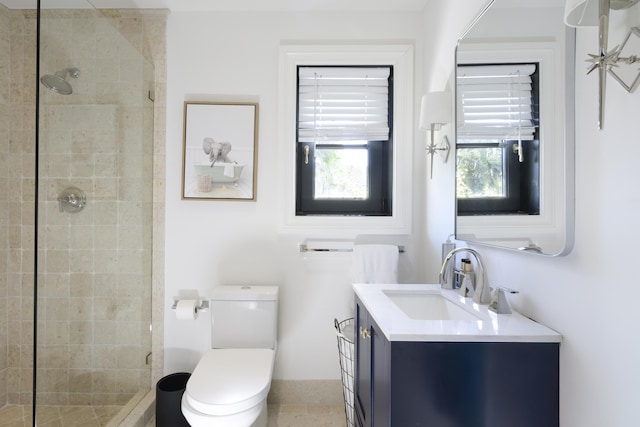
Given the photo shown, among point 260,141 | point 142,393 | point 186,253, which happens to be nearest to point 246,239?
point 186,253

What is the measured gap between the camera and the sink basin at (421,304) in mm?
1338

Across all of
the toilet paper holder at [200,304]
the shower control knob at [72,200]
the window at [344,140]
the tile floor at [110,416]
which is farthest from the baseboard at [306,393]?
the shower control knob at [72,200]

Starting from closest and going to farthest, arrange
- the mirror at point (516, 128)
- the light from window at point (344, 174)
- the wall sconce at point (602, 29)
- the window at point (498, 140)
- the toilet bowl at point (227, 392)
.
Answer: the wall sconce at point (602, 29)
the mirror at point (516, 128)
the window at point (498, 140)
the toilet bowl at point (227, 392)
the light from window at point (344, 174)

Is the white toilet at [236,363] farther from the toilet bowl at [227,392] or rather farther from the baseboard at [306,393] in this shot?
the baseboard at [306,393]

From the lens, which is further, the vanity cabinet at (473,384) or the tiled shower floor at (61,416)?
the tiled shower floor at (61,416)

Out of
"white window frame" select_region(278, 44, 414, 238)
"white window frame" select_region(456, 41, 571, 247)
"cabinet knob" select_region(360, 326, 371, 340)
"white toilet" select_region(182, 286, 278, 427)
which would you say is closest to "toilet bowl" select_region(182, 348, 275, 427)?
"white toilet" select_region(182, 286, 278, 427)

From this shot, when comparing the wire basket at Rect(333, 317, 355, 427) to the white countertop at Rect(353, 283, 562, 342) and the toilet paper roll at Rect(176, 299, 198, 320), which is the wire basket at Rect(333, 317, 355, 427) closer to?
the white countertop at Rect(353, 283, 562, 342)

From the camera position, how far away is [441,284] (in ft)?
4.61

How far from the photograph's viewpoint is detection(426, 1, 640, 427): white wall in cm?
71

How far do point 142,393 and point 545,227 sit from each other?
2154mm

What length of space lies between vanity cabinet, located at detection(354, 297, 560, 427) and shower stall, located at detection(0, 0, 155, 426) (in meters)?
1.38

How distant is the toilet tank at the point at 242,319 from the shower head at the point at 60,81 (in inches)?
45.3

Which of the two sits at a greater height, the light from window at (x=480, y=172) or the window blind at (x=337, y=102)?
the window blind at (x=337, y=102)

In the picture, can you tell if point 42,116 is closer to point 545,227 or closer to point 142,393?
point 142,393
